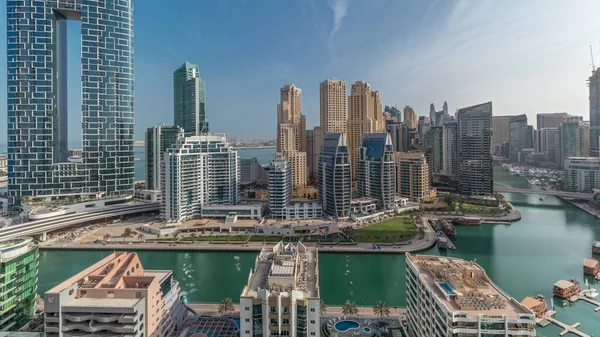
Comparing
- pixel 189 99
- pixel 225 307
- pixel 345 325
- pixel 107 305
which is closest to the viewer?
pixel 107 305

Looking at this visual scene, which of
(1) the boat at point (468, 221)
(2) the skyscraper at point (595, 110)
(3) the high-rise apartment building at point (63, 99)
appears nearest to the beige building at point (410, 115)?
(2) the skyscraper at point (595, 110)

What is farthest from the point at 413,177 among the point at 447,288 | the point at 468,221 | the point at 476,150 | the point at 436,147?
the point at 447,288

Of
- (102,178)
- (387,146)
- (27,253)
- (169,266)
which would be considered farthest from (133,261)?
(387,146)

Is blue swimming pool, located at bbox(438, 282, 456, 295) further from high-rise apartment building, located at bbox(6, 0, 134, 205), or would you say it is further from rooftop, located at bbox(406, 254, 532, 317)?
high-rise apartment building, located at bbox(6, 0, 134, 205)

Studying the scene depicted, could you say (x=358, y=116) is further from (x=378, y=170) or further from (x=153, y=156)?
(x=153, y=156)

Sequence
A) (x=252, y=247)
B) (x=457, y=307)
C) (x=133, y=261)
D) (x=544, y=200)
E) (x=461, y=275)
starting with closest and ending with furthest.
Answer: (x=457, y=307)
(x=461, y=275)
(x=133, y=261)
(x=252, y=247)
(x=544, y=200)

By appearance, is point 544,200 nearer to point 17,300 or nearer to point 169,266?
point 169,266

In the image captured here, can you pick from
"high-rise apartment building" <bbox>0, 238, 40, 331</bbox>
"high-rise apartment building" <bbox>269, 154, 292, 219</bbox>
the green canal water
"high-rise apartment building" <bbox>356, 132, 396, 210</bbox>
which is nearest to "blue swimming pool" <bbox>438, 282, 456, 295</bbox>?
the green canal water
